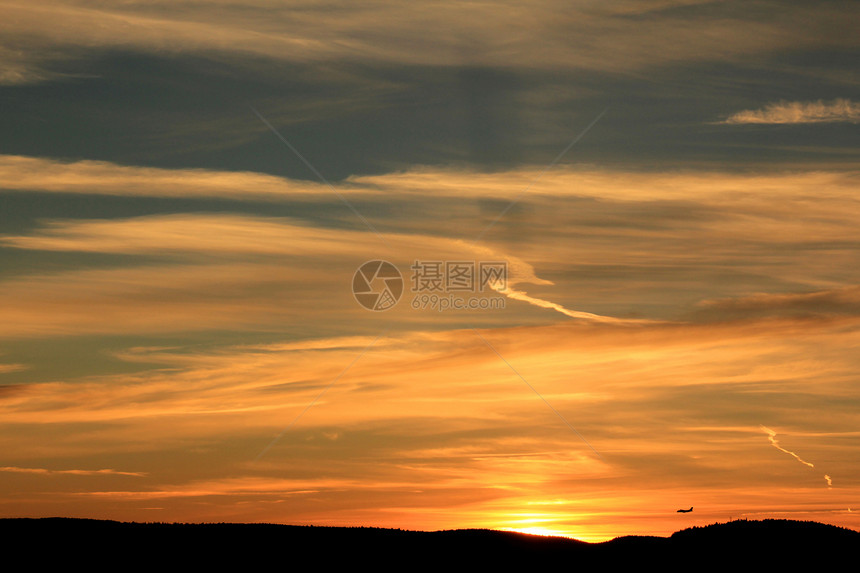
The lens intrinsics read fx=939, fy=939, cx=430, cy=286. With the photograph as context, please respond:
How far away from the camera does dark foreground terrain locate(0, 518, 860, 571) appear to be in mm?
83438

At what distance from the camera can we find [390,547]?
294 ft

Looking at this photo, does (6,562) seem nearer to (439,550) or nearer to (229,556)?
(229,556)

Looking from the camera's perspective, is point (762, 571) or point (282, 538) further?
point (282, 538)

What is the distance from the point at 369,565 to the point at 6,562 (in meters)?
31.0

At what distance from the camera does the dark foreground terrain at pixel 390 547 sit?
274ft

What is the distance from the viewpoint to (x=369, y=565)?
8462cm

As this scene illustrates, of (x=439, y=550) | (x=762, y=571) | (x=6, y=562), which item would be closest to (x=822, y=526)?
(x=762, y=571)

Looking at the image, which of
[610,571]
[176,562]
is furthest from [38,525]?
[610,571]

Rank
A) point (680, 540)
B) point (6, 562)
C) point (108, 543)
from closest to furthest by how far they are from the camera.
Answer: point (6, 562)
point (108, 543)
point (680, 540)

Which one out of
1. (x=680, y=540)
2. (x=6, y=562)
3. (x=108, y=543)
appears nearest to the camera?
(x=6, y=562)

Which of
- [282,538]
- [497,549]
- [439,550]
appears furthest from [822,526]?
[282,538]

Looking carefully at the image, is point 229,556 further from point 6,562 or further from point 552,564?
point 552,564

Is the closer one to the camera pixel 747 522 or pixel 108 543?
pixel 108 543

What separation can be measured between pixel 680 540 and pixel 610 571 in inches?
371
